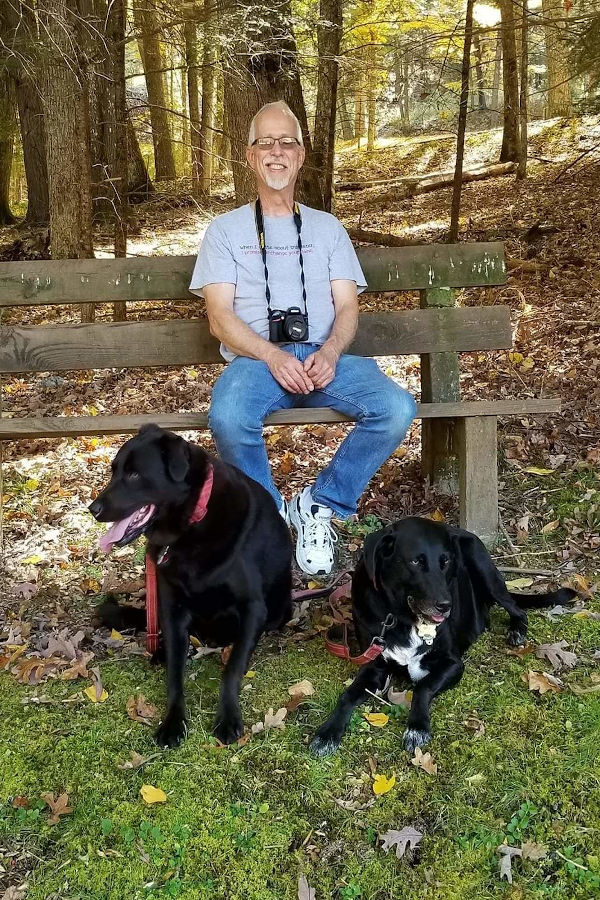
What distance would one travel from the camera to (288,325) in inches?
157

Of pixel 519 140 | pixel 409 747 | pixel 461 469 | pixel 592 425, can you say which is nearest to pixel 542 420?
pixel 592 425

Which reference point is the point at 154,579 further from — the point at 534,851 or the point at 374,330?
the point at 374,330

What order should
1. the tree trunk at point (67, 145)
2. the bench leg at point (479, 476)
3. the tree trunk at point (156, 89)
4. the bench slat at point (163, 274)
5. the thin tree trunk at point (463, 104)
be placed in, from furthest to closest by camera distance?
the tree trunk at point (156, 89), the thin tree trunk at point (463, 104), the tree trunk at point (67, 145), the bench slat at point (163, 274), the bench leg at point (479, 476)

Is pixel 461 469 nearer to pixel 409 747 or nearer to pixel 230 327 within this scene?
pixel 230 327

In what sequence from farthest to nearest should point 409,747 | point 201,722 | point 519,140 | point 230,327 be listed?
point 519,140
point 230,327
point 201,722
point 409,747

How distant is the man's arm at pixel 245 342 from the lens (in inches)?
151

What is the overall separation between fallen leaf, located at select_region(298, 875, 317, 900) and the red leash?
1.23 meters

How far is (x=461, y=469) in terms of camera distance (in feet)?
13.9

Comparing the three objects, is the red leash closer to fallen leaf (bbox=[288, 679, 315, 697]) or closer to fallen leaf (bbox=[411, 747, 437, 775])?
fallen leaf (bbox=[288, 679, 315, 697])

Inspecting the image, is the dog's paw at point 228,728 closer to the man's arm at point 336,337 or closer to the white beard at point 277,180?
the man's arm at point 336,337

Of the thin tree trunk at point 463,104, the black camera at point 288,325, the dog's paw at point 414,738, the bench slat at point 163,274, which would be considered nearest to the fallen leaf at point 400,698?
the dog's paw at point 414,738

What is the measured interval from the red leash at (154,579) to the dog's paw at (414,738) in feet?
3.49

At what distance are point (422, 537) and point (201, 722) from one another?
1.05m

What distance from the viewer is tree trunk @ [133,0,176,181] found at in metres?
8.67
